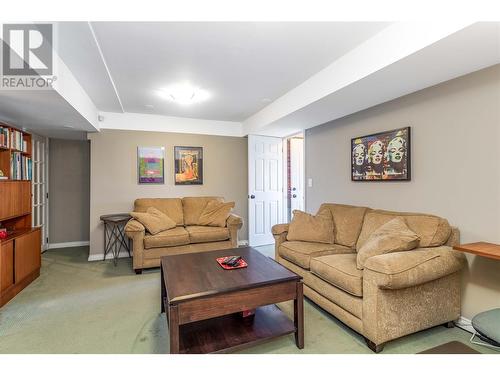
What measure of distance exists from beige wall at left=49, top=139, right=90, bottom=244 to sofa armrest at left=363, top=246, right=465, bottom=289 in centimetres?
505

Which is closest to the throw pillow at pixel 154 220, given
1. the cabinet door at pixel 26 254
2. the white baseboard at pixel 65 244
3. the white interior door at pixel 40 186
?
the cabinet door at pixel 26 254

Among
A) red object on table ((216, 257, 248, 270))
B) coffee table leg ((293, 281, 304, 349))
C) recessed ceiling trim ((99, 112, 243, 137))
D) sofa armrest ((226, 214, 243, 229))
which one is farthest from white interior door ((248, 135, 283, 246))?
coffee table leg ((293, 281, 304, 349))

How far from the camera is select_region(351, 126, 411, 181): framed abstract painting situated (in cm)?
261

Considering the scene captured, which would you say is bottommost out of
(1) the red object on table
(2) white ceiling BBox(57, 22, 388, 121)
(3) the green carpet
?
(3) the green carpet

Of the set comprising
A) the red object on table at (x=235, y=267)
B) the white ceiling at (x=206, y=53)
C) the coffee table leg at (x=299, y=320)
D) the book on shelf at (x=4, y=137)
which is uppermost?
the white ceiling at (x=206, y=53)

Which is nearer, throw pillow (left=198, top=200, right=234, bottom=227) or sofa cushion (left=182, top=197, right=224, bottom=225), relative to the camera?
throw pillow (left=198, top=200, right=234, bottom=227)

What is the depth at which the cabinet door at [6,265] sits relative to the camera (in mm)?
2459

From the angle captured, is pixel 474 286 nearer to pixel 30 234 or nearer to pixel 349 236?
pixel 349 236

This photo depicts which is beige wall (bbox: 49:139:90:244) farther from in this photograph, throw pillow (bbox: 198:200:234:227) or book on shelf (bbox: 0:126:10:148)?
throw pillow (bbox: 198:200:234:227)

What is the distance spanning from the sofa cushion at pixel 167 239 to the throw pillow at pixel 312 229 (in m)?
1.44

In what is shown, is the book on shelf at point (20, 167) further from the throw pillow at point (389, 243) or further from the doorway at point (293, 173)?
the doorway at point (293, 173)

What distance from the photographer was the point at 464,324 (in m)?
2.09

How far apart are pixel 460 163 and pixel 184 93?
2967 mm
